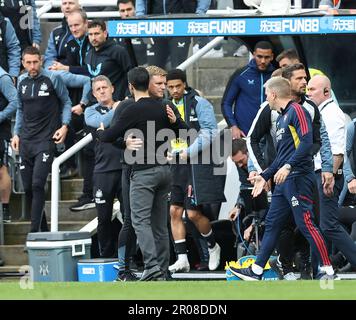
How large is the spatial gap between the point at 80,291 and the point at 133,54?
5.13 metres

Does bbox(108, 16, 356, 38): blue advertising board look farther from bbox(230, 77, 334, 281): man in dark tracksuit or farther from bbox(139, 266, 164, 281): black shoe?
bbox(139, 266, 164, 281): black shoe

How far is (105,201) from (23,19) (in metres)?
3.37

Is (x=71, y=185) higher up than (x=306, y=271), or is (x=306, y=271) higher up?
(x=71, y=185)

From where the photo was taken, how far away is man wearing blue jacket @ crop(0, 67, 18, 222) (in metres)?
15.6

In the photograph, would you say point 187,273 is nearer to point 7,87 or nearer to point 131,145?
point 131,145

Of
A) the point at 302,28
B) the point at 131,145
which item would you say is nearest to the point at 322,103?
the point at 302,28

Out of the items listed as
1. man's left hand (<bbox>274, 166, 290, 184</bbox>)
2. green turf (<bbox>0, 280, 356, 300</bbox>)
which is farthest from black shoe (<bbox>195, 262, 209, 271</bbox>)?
Answer: man's left hand (<bbox>274, 166, 290, 184</bbox>)

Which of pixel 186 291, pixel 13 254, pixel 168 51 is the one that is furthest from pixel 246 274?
pixel 168 51

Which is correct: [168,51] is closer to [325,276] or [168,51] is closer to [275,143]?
[275,143]

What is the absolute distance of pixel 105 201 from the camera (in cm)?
1466

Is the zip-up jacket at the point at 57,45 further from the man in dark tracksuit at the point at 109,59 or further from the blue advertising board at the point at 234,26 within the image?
the blue advertising board at the point at 234,26

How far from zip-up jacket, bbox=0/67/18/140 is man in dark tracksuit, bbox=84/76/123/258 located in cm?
131

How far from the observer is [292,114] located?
40.5ft

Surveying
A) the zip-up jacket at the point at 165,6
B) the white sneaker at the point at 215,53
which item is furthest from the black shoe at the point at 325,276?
the white sneaker at the point at 215,53
